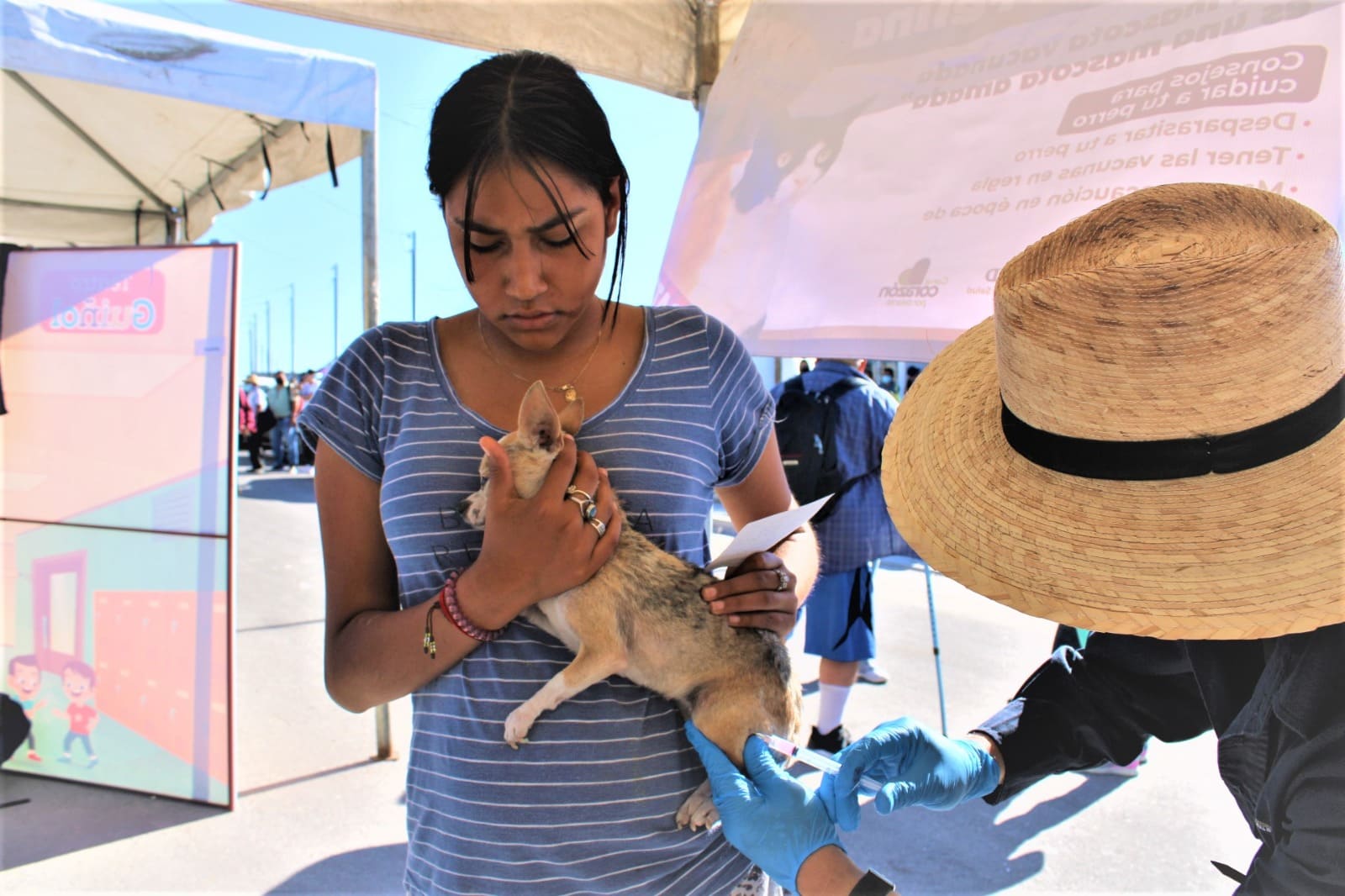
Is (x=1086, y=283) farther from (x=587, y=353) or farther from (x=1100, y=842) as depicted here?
(x=1100, y=842)

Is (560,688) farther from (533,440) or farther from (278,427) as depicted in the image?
(278,427)

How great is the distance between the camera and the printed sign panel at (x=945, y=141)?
181 centimetres

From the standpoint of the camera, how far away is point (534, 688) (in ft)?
4.01

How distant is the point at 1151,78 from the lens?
1.98 m

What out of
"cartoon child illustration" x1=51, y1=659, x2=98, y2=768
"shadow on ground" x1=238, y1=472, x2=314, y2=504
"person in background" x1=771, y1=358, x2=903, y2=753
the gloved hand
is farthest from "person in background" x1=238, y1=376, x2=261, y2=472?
the gloved hand

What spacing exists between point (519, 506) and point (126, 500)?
143 inches

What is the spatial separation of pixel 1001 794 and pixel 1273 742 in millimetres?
679

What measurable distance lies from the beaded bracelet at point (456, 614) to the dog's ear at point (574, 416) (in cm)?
32

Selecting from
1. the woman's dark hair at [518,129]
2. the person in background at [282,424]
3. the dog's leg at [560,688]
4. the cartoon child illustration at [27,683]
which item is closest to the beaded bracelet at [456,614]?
the dog's leg at [560,688]

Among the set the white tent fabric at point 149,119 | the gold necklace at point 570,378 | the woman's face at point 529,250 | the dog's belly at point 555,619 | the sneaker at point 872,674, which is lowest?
the sneaker at point 872,674

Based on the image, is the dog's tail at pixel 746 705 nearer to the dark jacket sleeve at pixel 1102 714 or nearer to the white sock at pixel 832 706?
the dark jacket sleeve at pixel 1102 714

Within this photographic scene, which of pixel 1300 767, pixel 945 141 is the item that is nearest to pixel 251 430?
pixel 945 141

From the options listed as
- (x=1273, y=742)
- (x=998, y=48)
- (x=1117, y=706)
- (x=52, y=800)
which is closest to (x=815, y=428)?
(x=998, y=48)

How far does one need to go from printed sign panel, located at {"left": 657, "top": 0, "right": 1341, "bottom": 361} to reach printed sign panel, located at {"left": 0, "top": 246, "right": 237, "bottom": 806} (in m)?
2.37
